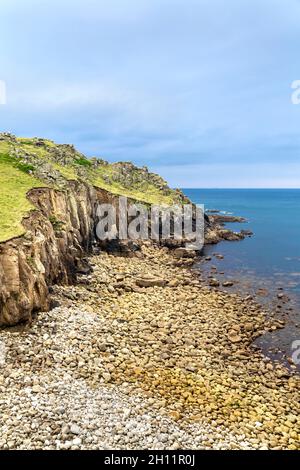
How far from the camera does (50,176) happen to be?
49.6 meters

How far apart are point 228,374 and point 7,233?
66.5 ft

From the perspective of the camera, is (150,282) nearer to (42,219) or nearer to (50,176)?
(42,219)

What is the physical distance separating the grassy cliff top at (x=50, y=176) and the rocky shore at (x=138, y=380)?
30.3 ft

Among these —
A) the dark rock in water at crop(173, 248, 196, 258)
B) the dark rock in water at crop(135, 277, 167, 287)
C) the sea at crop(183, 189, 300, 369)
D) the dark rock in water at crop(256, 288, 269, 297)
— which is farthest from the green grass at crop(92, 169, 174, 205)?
the dark rock in water at crop(256, 288, 269, 297)

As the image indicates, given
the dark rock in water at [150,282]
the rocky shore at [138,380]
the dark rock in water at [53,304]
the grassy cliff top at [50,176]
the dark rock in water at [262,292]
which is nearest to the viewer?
the rocky shore at [138,380]

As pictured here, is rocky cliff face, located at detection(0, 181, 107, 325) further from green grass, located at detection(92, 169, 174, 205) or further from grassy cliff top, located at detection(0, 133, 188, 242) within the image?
green grass, located at detection(92, 169, 174, 205)

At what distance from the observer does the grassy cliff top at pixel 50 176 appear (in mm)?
35716

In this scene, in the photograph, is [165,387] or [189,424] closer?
[189,424]

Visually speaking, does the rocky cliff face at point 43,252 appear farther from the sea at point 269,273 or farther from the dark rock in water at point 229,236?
the dark rock in water at point 229,236

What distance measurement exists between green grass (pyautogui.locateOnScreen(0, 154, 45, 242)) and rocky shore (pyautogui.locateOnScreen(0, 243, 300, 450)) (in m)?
7.26

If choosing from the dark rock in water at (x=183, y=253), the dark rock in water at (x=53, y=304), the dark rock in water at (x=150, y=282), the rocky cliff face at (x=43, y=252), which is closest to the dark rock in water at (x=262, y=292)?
the dark rock in water at (x=150, y=282)
